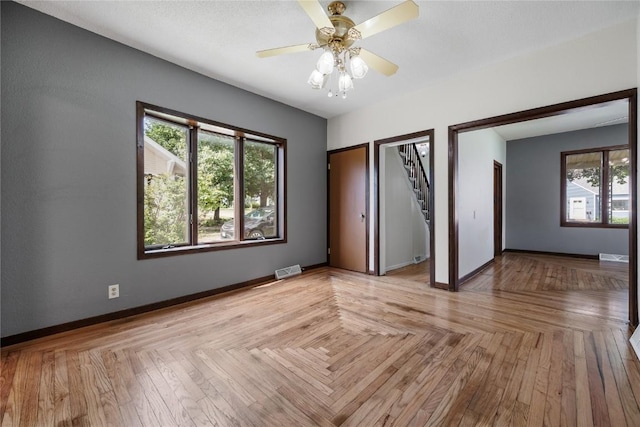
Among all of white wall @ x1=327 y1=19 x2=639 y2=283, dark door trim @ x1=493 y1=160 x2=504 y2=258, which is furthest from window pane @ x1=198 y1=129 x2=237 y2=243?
dark door trim @ x1=493 y1=160 x2=504 y2=258

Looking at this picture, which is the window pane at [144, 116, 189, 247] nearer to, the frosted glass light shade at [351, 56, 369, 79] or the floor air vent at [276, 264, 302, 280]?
the floor air vent at [276, 264, 302, 280]

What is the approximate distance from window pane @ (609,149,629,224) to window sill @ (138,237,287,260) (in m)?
6.74

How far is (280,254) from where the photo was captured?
425 cm

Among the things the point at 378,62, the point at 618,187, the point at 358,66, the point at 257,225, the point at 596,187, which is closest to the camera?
the point at 358,66

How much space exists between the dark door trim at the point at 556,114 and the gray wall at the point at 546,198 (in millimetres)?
4185

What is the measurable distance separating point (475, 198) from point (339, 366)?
3790 millimetres

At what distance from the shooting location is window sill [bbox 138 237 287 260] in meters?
2.93

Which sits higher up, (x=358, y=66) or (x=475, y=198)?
(x=358, y=66)

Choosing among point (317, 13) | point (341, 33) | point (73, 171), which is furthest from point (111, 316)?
point (341, 33)

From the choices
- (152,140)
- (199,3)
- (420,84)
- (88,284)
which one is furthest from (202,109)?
(420,84)

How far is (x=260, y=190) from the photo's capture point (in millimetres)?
4176

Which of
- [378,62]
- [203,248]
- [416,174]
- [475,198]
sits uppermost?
[378,62]

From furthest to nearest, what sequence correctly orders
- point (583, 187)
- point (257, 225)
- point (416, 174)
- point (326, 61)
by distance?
point (416, 174) → point (583, 187) → point (257, 225) → point (326, 61)

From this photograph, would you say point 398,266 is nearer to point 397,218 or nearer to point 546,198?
point 397,218
